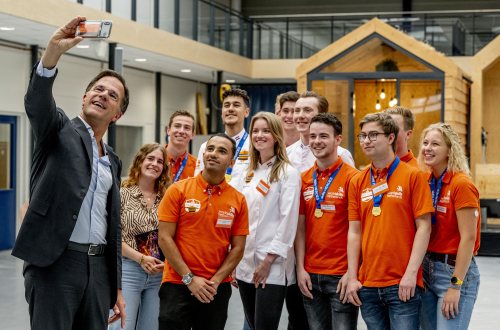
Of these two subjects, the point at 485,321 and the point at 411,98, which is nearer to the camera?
the point at 485,321

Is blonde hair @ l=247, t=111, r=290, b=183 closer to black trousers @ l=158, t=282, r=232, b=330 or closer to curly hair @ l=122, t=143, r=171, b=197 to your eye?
curly hair @ l=122, t=143, r=171, b=197

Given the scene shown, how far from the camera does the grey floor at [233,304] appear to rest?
8.02 meters

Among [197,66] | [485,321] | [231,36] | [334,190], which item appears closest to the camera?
[334,190]

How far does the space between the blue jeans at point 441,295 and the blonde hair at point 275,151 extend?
1.13m

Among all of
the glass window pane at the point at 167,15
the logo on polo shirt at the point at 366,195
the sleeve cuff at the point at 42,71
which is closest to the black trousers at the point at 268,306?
the logo on polo shirt at the point at 366,195

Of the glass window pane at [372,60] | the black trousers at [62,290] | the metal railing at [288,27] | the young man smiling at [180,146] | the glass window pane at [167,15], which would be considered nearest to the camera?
the black trousers at [62,290]

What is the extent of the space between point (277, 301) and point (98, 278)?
1860 millimetres

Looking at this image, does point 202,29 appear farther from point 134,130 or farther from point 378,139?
point 378,139

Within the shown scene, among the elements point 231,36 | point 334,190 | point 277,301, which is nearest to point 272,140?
point 334,190

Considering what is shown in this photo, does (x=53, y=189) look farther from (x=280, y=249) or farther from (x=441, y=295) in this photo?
(x=441, y=295)

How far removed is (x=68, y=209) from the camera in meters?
3.45

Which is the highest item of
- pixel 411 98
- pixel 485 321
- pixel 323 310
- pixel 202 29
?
pixel 202 29

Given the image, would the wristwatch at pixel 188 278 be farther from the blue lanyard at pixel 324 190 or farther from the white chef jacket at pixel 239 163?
the white chef jacket at pixel 239 163

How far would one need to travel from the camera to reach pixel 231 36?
71.6ft
